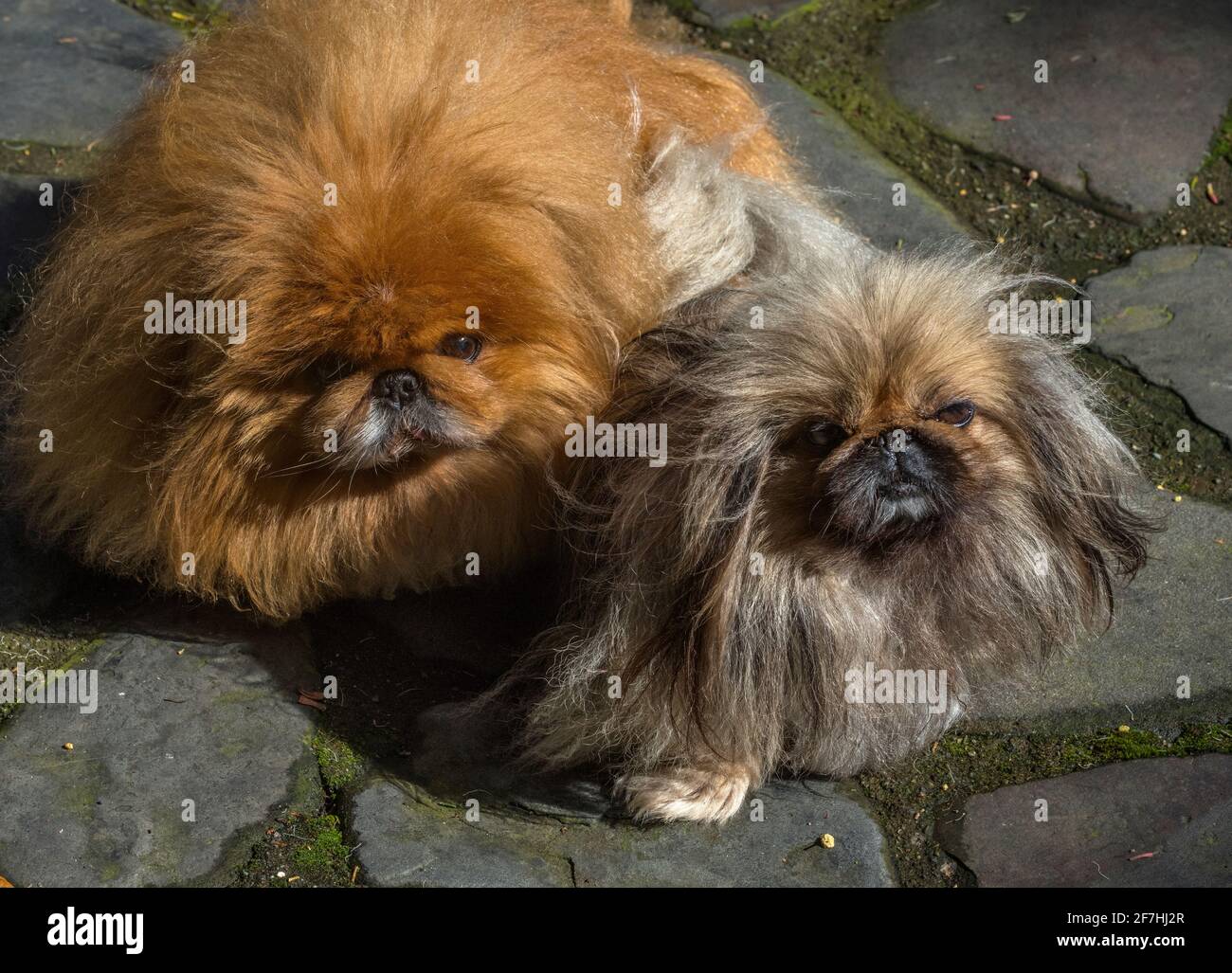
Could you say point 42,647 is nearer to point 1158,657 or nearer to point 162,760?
point 162,760

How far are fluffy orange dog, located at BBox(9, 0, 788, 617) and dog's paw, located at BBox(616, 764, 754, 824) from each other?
656mm

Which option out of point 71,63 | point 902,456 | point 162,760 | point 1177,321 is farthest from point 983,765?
point 71,63

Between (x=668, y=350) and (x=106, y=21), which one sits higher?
(x=106, y=21)

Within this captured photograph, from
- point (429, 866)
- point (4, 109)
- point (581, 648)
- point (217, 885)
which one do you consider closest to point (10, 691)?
point (217, 885)

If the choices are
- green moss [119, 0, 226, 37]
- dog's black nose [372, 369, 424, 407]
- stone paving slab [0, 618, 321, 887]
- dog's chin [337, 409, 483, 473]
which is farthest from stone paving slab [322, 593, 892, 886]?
green moss [119, 0, 226, 37]

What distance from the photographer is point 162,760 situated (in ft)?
10.2

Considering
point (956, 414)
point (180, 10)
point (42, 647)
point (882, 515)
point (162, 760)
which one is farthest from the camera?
point (180, 10)

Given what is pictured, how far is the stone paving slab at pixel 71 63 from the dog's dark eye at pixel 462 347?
2243 mm

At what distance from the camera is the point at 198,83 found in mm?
3189

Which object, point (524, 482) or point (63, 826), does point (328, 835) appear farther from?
point (524, 482)

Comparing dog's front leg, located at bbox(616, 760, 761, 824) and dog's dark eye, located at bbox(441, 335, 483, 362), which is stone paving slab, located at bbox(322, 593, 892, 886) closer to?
dog's front leg, located at bbox(616, 760, 761, 824)

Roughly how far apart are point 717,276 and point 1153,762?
4.64ft

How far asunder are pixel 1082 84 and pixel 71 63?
3374mm

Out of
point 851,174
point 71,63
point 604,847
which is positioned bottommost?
point 604,847
